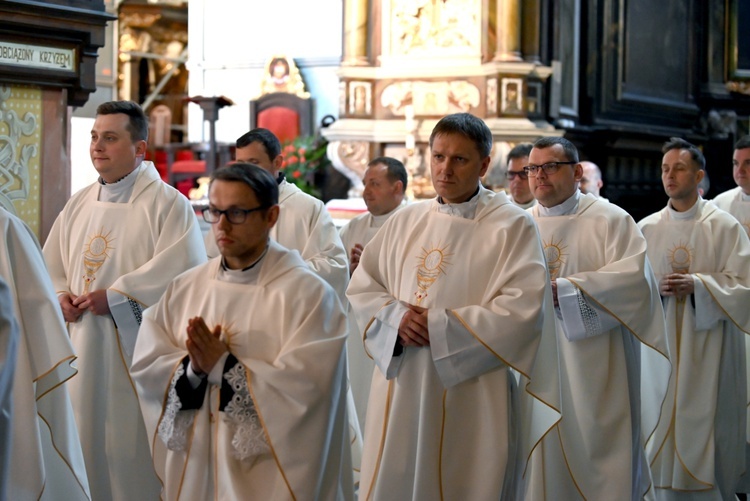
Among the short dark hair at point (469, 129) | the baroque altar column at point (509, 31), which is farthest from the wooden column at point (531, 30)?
the short dark hair at point (469, 129)

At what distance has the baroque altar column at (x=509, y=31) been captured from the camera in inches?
438

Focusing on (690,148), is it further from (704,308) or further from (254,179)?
(254,179)

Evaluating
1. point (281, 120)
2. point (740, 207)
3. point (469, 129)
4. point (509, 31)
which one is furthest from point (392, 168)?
point (281, 120)

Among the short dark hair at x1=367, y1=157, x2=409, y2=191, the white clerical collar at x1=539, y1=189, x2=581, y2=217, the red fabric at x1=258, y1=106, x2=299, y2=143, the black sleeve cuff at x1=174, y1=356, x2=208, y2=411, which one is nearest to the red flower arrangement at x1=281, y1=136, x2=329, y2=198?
the red fabric at x1=258, y1=106, x2=299, y2=143

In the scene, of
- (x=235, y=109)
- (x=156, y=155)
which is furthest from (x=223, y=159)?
(x=156, y=155)

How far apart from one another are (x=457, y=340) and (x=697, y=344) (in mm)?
2984

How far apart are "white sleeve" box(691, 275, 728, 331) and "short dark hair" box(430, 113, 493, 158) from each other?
2.45 meters

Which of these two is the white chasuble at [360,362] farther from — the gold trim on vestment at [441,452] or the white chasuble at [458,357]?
Answer: the gold trim on vestment at [441,452]

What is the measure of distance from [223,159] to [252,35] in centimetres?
216

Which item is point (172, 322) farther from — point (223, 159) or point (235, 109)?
point (235, 109)

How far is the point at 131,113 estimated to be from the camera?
504 centimetres

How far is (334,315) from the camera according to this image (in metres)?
3.55

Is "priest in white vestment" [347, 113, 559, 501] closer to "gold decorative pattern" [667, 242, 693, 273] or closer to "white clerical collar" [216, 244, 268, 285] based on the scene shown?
"white clerical collar" [216, 244, 268, 285]

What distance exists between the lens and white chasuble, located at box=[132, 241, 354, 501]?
11.2ft
